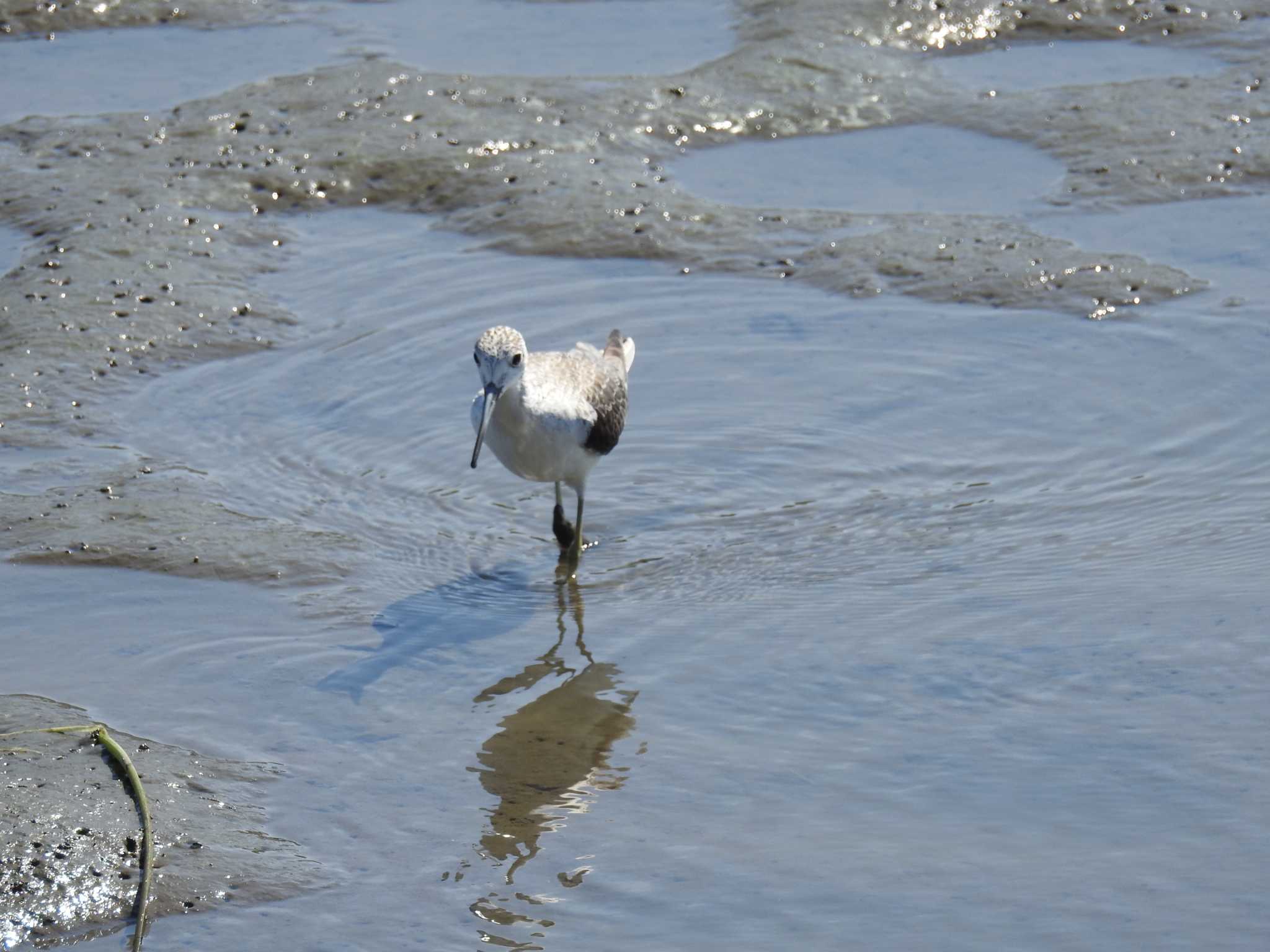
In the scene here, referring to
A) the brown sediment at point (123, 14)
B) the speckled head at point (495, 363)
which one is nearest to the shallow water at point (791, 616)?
the speckled head at point (495, 363)

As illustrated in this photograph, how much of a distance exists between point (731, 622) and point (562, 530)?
1.10m

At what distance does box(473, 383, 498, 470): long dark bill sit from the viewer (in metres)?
6.80

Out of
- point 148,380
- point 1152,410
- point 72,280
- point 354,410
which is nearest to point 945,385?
point 1152,410

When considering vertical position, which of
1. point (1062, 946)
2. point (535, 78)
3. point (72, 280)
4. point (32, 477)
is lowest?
point (1062, 946)

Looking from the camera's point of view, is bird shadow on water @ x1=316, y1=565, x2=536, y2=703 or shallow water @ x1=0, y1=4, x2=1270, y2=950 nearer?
shallow water @ x1=0, y1=4, x2=1270, y2=950

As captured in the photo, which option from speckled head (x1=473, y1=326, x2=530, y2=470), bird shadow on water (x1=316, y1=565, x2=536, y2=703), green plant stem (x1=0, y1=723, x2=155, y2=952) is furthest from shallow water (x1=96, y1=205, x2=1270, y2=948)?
speckled head (x1=473, y1=326, x2=530, y2=470)

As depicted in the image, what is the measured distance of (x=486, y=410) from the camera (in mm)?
6852

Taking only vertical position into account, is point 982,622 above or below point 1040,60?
below

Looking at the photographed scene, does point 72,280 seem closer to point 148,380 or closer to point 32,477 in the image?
point 148,380

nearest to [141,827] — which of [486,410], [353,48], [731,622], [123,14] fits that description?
[486,410]

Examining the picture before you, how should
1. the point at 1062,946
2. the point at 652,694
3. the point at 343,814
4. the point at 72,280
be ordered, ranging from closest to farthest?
the point at 1062,946
the point at 343,814
the point at 652,694
the point at 72,280

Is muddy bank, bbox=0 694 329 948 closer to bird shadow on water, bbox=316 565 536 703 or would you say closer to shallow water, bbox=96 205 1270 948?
shallow water, bbox=96 205 1270 948

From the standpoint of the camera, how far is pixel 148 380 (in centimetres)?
905

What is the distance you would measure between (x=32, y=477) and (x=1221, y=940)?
5.70 meters
